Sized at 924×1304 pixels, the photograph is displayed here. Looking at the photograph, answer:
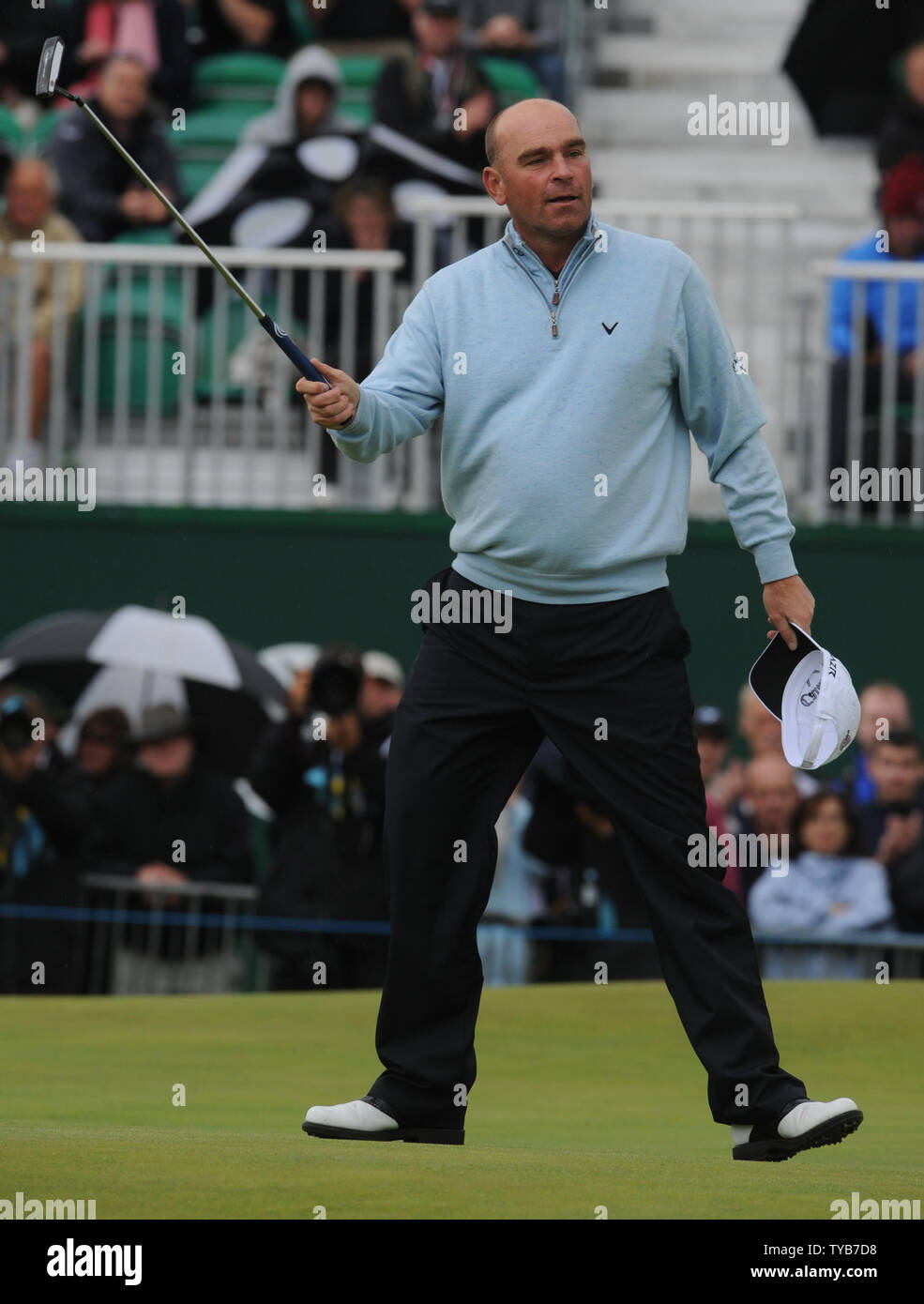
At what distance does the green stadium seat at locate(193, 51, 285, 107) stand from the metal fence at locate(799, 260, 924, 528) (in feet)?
16.9

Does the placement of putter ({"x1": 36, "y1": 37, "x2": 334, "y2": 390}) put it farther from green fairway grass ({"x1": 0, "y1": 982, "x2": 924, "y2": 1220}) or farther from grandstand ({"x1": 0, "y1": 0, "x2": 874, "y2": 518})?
→ grandstand ({"x1": 0, "y1": 0, "x2": 874, "y2": 518})

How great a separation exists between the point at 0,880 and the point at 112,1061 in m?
2.39

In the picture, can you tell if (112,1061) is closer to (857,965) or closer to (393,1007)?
(393,1007)

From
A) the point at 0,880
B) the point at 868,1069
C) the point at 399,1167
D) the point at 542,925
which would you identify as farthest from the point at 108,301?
the point at 399,1167

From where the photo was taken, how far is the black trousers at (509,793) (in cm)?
506

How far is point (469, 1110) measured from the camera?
6641 millimetres

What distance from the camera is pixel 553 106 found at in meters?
5.18

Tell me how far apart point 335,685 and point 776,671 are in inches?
182

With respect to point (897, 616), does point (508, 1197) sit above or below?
below

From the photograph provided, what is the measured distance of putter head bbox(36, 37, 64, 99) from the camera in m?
5.19

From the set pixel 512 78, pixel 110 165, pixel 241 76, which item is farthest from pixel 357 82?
pixel 110 165

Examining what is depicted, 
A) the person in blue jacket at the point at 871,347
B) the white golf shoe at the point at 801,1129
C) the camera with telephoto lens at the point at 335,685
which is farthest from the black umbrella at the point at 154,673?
the white golf shoe at the point at 801,1129

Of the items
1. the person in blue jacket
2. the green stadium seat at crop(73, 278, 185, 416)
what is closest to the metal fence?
the person in blue jacket

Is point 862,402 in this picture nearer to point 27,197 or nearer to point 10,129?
point 27,197
